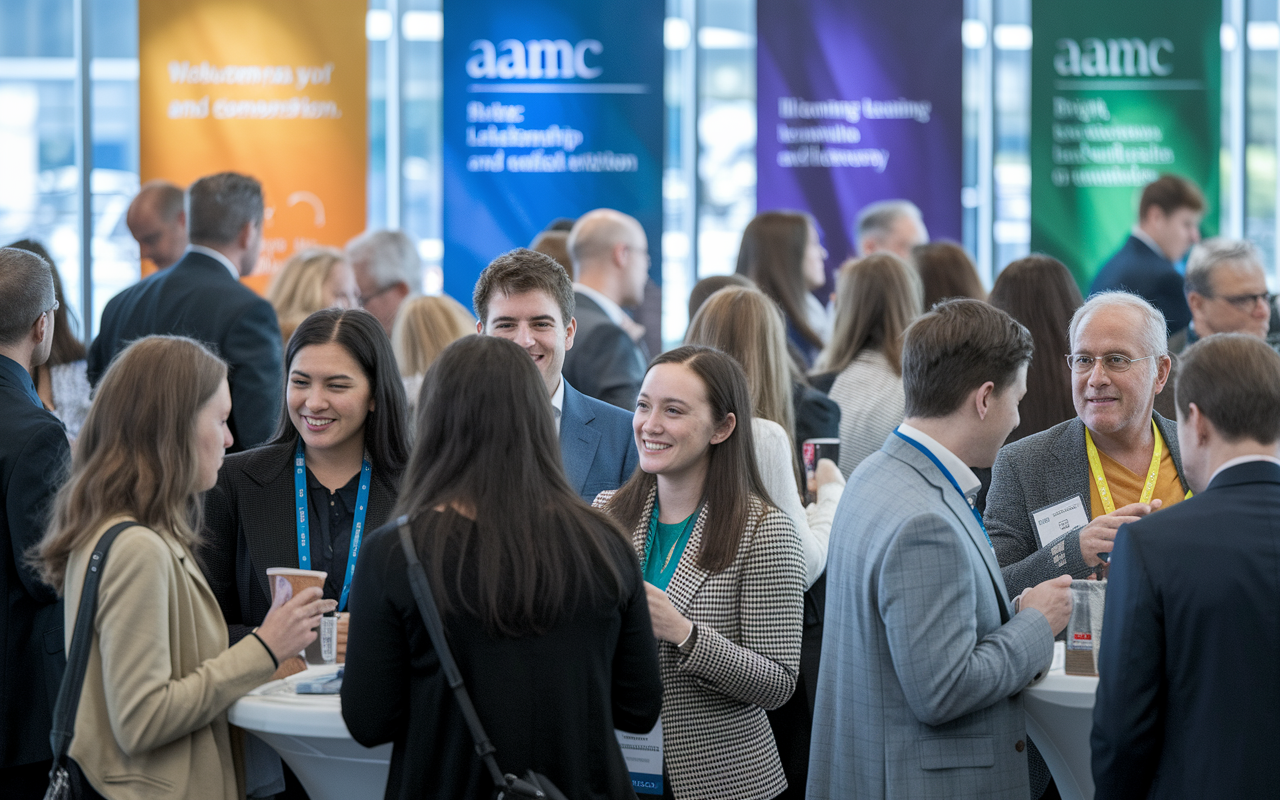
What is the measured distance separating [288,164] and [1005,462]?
5.06 metres

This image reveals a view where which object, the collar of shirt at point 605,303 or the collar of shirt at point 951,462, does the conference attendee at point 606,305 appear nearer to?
the collar of shirt at point 605,303

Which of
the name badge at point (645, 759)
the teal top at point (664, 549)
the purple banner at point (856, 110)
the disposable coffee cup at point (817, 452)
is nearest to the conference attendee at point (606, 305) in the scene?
the disposable coffee cup at point (817, 452)

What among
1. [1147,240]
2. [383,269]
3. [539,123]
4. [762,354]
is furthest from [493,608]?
[539,123]

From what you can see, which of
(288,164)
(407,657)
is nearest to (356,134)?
(288,164)

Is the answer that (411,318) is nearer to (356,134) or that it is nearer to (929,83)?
(356,134)

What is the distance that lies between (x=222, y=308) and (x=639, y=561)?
258cm

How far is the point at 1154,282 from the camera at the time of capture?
19.0ft

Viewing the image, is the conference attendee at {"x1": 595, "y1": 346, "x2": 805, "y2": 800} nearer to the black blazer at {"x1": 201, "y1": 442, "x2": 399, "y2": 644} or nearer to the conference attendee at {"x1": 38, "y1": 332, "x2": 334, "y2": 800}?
the black blazer at {"x1": 201, "y1": 442, "x2": 399, "y2": 644}

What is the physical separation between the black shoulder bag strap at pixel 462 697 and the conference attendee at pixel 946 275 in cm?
325

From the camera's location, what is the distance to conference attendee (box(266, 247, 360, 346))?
5270 millimetres

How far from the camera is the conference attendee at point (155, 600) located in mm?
2105

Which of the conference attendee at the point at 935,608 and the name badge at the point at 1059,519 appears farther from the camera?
the name badge at the point at 1059,519

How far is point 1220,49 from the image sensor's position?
7.07 metres

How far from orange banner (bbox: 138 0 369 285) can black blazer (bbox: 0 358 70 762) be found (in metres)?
4.27
